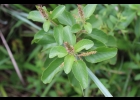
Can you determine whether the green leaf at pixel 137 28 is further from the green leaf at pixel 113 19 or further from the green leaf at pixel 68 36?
the green leaf at pixel 68 36

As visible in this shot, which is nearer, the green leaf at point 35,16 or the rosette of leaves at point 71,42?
the rosette of leaves at point 71,42

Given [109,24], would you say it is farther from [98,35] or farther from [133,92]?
[133,92]

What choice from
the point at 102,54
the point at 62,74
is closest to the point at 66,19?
the point at 102,54

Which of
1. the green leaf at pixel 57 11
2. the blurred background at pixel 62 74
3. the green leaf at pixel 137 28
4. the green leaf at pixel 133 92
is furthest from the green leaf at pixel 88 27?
the green leaf at pixel 133 92

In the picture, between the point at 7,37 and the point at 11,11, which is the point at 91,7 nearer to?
the point at 11,11

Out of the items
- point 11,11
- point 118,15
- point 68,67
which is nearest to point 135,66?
point 118,15

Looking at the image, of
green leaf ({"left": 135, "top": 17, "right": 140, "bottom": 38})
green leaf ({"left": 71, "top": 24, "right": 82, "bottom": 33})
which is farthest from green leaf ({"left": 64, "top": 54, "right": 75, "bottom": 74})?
green leaf ({"left": 135, "top": 17, "right": 140, "bottom": 38})
